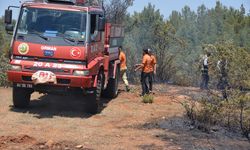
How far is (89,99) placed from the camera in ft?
36.4

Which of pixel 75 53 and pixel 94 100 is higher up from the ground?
pixel 75 53

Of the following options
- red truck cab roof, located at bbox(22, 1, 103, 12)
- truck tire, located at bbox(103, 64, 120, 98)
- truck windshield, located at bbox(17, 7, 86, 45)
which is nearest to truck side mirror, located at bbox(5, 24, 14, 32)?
truck windshield, located at bbox(17, 7, 86, 45)

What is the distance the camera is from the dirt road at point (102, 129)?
819 cm

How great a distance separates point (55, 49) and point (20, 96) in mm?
1697

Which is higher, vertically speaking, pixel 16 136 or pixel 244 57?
pixel 244 57

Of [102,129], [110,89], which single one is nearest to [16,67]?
[102,129]

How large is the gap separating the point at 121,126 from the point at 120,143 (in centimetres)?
174

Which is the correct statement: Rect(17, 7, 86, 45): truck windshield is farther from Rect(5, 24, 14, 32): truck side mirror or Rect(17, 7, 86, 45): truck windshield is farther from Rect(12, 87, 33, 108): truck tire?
Rect(12, 87, 33, 108): truck tire

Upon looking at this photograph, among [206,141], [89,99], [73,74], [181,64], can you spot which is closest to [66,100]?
[89,99]

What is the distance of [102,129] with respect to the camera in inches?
377

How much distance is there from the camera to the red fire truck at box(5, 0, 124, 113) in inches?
404

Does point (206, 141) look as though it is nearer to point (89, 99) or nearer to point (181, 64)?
point (89, 99)

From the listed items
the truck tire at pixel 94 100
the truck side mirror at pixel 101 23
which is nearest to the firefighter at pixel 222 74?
the truck tire at pixel 94 100

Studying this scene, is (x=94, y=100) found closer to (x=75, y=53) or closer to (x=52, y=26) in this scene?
(x=75, y=53)
